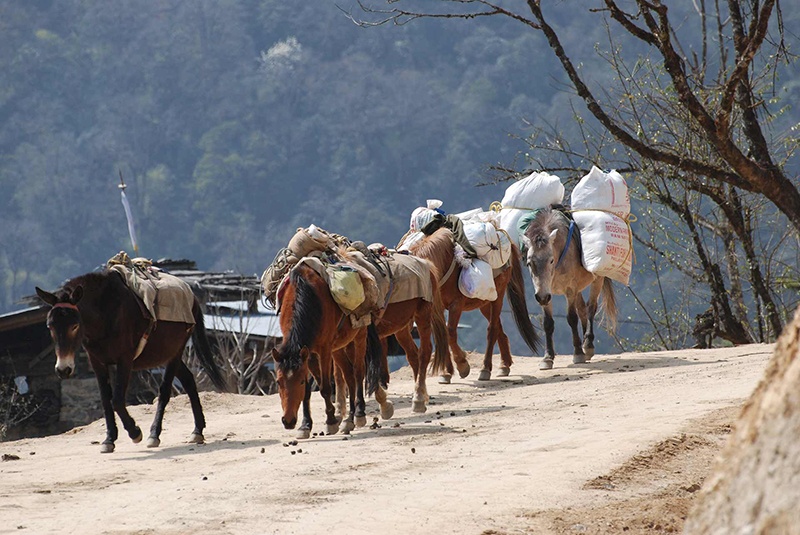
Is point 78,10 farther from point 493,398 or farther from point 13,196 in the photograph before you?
point 493,398

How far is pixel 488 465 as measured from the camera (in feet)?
28.7

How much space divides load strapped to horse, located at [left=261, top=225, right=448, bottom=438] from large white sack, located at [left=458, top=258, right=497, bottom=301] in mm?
1635

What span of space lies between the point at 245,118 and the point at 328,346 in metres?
75.0

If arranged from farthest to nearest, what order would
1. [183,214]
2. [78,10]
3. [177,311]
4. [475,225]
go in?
[78,10] < [183,214] < [475,225] < [177,311]

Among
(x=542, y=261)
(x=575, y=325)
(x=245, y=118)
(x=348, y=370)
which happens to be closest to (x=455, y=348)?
(x=542, y=261)

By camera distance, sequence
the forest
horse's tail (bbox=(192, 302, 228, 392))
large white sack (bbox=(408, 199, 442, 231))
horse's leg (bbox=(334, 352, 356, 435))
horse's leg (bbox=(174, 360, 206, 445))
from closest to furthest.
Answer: horse's leg (bbox=(334, 352, 356, 435)) → horse's leg (bbox=(174, 360, 206, 445)) → horse's tail (bbox=(192, 302, 228, 392)) → large white sack (bbox=(408, 199, 442, 231)) → the forest

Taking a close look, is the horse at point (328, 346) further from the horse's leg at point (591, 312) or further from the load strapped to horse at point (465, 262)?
the horse's leg at point (591, 312)

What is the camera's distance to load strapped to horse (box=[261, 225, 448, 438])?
410 inches

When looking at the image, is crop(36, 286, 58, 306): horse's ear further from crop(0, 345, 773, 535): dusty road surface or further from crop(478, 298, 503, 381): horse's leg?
crop(478, 298, 503, 381): horse's leg

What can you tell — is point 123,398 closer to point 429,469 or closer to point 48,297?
point 48,297

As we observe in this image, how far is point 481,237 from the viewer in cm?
1468

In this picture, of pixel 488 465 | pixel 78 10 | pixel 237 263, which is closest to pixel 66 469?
pixel 488 465

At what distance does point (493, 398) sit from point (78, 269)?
66596 millimetres

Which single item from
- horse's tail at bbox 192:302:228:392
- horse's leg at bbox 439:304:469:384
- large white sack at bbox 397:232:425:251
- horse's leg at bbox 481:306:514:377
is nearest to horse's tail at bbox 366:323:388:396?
horse's tail at bbox 192:302:228:392
